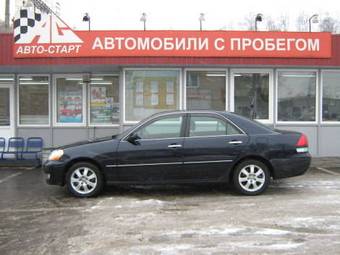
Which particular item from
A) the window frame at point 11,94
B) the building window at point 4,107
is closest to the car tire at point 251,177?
the window frame at point 11,94

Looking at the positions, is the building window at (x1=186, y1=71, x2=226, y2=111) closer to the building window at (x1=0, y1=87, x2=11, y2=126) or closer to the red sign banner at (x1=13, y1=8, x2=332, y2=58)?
the red sign banner at (x1=13, y1=8, x2=332, y2=58)

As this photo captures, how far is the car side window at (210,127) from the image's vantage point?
8.61 metres

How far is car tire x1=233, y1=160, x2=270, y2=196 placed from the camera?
852cm

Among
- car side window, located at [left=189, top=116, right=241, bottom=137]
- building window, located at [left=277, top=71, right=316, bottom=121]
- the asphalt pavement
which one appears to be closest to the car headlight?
the asphalt pavement

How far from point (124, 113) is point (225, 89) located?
2867mm

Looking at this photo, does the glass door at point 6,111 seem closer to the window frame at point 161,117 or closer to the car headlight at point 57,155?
the car headlight at point 57,155

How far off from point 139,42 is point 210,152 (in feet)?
16.2

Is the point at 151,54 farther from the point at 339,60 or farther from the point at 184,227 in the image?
the point at 184,227

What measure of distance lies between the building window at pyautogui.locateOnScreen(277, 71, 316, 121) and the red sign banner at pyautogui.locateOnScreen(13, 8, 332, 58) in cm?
110

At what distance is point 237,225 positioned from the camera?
656cm

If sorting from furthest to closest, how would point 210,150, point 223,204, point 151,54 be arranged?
point 151,54 < point 210,150 < point 223,204

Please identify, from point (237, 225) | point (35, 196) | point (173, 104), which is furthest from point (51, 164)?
point (173, 104)

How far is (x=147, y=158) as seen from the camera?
8406mm

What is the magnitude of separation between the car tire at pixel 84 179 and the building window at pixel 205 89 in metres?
5.33
